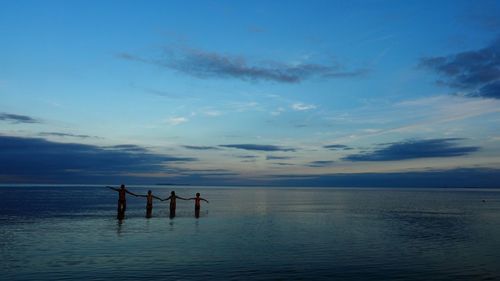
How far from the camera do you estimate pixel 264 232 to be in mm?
37406

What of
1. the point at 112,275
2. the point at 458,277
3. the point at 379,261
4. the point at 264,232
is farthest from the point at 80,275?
the point at 264,232

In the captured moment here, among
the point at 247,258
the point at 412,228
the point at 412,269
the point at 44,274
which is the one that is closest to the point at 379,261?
the point at 412,269

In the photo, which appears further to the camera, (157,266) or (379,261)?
(379,261)

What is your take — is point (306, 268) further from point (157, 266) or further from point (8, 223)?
point (8, 223)

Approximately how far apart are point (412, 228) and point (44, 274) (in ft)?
108

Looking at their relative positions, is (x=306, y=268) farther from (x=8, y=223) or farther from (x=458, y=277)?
(x=8, y=223)

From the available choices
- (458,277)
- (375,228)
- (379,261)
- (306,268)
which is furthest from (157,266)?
(375,228)

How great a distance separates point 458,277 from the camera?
2055 cm

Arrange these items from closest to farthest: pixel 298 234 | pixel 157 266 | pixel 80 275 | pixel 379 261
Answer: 1. pixel 80 275
2. pixel 157 266
3. pixel 379 261
4. pixel 298 234

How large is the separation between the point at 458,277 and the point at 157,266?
1401 cm

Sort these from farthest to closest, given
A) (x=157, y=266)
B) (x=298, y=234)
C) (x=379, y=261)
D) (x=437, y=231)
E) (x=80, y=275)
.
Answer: (x=437, y=231)
(x=298, y=234)
(x=379, y=261)
(x=157, y=266)
(x=80, y=275)

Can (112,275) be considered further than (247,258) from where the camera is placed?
No

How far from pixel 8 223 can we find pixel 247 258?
27.9 m

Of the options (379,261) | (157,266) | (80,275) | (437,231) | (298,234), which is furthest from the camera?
(437,231)
